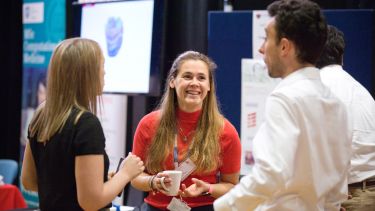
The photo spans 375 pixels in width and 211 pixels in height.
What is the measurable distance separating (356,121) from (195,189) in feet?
2.64

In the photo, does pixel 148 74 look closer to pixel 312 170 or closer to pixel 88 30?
pixel 88 30

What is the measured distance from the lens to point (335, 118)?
1.92 m

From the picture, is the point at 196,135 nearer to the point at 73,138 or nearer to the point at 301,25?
the point at 73,138

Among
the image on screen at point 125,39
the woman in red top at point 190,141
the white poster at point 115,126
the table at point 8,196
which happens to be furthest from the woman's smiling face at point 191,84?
the white poster at point 115,126

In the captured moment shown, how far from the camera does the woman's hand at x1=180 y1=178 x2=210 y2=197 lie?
2539mm

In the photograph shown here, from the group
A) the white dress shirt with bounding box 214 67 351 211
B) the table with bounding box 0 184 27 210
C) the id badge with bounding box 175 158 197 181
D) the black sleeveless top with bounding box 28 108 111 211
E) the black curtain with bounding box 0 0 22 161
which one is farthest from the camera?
the black curtain with bounding box 0 0 22 161

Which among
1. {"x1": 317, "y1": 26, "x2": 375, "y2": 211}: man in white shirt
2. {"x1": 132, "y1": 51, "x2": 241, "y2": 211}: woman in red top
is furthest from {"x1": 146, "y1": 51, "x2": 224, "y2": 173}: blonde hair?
{"x1": 317, "y1": 26, "x2": 375, "y2": 211}: man in white shirt

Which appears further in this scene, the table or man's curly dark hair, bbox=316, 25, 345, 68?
the table

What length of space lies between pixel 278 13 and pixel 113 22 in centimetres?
301

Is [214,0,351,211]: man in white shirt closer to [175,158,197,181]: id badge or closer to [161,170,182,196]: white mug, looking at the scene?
[161,170,182,196]: white mug

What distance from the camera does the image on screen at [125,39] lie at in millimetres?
4430

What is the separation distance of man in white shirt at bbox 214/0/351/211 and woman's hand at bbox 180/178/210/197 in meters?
0.66

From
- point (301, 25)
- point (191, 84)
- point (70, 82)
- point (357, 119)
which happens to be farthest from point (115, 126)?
point (301, 25)

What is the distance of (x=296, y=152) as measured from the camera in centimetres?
180
